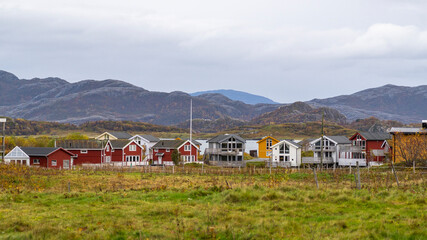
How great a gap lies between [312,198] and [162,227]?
308 inches

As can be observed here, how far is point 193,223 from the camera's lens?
15.2 m

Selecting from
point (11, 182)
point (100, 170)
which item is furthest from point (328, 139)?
point (11, 182)

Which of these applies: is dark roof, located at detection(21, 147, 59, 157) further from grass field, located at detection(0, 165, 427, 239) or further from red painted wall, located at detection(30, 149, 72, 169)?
grass field, located at detection(0, 165, 427, 239)

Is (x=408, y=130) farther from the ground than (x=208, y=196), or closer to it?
farther from the ground

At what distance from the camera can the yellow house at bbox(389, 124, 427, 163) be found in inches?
2288

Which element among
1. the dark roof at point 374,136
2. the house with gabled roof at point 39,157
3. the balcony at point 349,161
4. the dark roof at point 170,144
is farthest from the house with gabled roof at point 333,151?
the house with gabled roof at point 39,157

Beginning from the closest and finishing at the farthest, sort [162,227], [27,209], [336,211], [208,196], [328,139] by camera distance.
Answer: [162,227] < [336,211] < [27,209] < [208,196] < [328,139]

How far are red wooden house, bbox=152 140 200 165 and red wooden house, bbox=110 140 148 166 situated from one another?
385 centimetres

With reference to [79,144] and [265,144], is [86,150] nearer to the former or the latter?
[79,144]

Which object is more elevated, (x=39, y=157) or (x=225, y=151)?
(x=225, y=151)

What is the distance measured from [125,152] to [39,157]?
19606 millimetres

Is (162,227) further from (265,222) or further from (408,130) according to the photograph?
(408,130)

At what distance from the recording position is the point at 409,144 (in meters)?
61.4

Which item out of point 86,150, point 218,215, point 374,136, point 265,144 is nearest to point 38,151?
point 86,150
